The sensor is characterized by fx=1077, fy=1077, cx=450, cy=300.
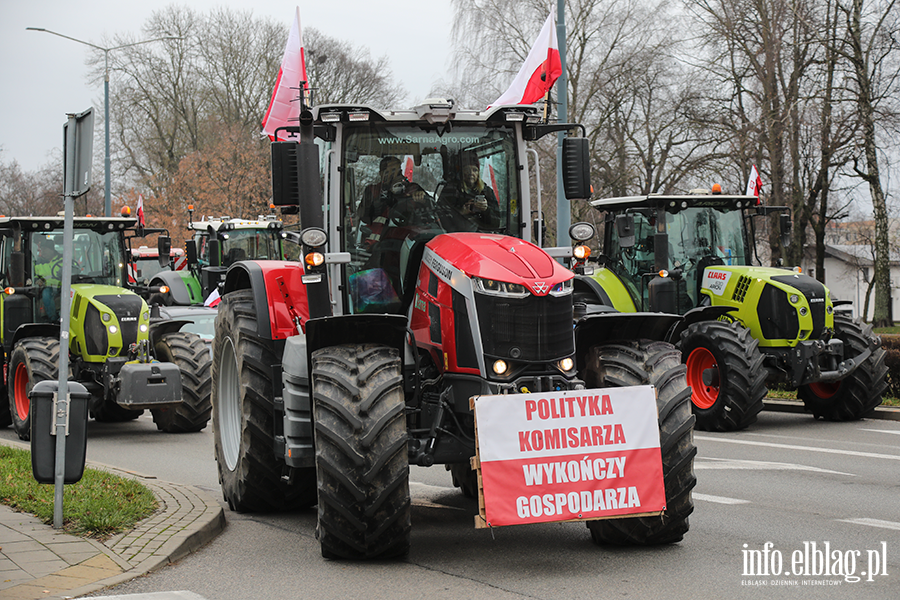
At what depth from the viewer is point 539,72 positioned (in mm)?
9383

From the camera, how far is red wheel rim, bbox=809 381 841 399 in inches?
579

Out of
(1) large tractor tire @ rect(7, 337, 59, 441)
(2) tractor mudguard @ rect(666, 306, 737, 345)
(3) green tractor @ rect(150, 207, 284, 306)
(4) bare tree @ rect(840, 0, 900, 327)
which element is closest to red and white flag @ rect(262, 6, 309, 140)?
(1) large tractor tire @ rect(7, 337, 59, 441)

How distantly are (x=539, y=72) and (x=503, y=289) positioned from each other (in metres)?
3.60

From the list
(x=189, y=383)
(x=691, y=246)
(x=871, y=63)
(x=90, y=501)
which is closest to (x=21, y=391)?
(x=189, y=383)

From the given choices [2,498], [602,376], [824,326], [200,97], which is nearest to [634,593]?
[602,376]

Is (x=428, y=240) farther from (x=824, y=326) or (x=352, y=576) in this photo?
(x=824, y=326)

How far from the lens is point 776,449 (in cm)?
1214

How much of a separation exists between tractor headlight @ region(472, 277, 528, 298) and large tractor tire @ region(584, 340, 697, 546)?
2.66 feet

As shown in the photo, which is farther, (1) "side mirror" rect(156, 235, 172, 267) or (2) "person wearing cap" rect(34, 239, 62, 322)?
(1) "side mirror" rect(156, 235, 172, 267)

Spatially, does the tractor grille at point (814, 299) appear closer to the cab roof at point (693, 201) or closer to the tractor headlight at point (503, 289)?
the cab roof at point (693, 201)

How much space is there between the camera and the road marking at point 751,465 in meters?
10.6

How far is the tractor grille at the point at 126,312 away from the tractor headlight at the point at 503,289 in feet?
29.3

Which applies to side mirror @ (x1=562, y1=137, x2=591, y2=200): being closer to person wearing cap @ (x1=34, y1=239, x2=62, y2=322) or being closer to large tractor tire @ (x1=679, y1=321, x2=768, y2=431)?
large tractor tire @ (x1=679, y1=321, x2=768, y2=431)

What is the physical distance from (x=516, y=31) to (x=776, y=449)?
2432cm
